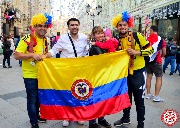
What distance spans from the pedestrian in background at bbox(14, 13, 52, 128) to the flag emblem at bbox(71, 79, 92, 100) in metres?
0.62

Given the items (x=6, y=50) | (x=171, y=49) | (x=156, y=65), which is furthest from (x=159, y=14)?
(x=156, y=65)

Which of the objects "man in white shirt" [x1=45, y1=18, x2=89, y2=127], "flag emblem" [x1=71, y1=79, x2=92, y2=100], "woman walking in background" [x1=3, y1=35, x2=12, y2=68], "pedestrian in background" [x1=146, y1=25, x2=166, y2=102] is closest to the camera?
"flag emblem" [x1=71, y1=79, x2=92, y2=100]

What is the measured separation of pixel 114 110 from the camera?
11.8 feet

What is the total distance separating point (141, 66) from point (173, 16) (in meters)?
16.3

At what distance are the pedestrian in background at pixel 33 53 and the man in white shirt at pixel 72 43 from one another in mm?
275

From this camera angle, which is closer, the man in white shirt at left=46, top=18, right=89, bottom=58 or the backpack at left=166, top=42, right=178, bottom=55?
the man in white shirt at left=46, top=18, right=89, bottom=58

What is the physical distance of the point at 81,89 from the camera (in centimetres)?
350

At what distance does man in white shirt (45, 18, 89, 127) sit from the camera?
153 inches

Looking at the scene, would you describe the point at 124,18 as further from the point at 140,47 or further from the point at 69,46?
the point at 69,46

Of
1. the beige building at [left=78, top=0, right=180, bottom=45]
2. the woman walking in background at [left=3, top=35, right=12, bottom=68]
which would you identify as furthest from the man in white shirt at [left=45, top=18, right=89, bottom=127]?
the woman walking in background at [left=3, top=35, right=12, bottom=68]

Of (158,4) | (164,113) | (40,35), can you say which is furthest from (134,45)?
(158,4)

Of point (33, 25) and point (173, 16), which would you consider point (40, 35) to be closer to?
point (33, 25)

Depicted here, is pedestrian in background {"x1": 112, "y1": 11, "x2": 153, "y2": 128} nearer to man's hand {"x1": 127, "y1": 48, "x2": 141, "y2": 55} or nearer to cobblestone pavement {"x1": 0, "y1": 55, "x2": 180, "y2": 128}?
man's hand {"x1": 127, "y1": 48, "x2": 141, "y2": 55}

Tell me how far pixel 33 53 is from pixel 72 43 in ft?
2.20
